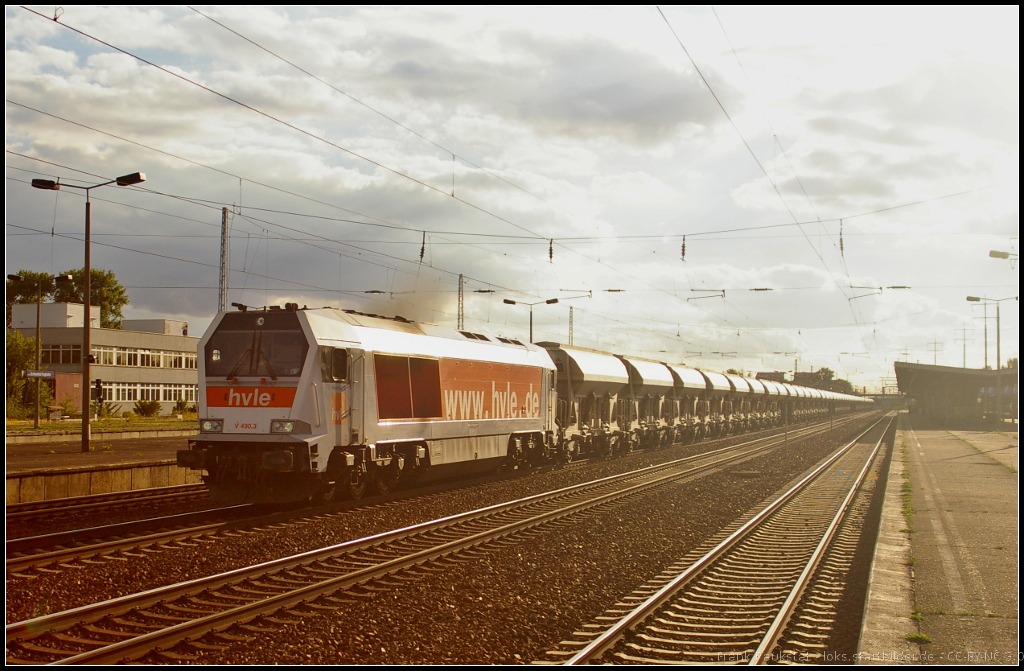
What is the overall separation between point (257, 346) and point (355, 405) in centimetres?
217

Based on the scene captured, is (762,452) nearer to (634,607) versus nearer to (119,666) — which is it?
(634,607)

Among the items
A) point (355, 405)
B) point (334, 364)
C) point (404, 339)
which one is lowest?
point (355, 405)

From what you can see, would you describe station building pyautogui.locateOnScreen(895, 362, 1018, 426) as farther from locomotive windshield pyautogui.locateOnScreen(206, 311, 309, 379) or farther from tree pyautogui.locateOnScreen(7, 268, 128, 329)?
tree pyautogui.locateOnScreen(7, 268, 128, 329)

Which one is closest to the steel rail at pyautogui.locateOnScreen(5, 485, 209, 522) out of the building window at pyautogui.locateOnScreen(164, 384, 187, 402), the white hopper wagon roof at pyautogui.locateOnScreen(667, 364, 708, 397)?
the white hopper wagon roof at pyautogui.locateOnScreen(667, 364, 708, 397)

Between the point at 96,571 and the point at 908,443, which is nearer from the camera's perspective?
the point at 96,571

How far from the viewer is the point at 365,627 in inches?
327

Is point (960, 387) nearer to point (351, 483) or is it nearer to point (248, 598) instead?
point (351, 483)

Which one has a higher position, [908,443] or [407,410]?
[407,410]

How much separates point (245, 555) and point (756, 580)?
23.3 ft

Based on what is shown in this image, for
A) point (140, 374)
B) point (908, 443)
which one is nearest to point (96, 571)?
point (908, 443)

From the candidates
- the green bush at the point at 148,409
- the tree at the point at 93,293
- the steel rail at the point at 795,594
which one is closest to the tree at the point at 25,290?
Answer: the tree at the point at 93,293

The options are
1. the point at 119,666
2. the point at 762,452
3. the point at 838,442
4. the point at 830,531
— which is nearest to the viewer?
the point at 119,666

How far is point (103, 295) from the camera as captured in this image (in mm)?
99188

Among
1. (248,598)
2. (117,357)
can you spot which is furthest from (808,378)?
(248,598)
